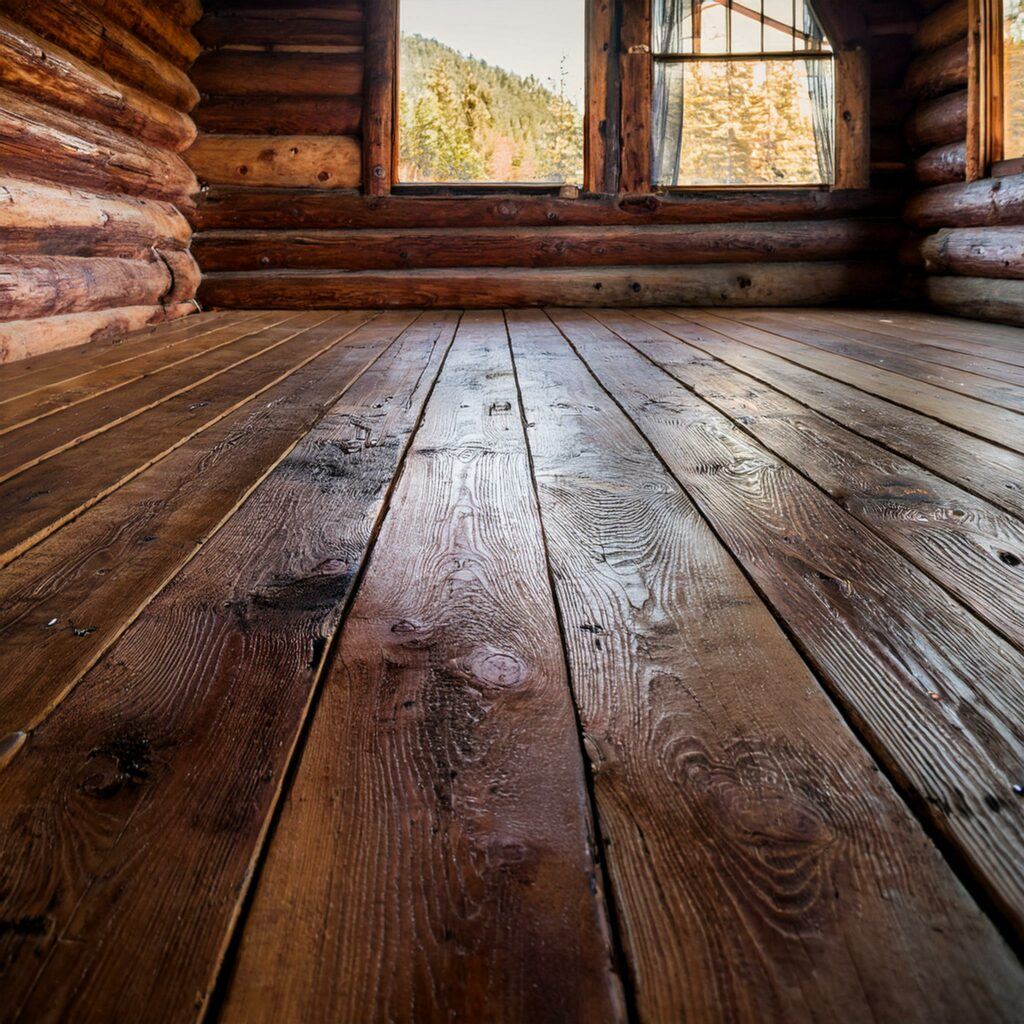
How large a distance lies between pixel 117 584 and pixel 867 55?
614 centimetres

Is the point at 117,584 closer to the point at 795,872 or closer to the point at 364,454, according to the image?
the point at 364,454

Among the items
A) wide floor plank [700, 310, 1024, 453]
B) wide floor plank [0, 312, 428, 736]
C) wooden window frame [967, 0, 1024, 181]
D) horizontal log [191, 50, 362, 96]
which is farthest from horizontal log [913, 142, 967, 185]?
wide floor plank [0, 312, 428, 736]

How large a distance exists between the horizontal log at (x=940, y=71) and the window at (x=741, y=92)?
50cm

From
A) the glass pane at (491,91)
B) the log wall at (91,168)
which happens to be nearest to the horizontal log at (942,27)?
the glass pane at (491,91)

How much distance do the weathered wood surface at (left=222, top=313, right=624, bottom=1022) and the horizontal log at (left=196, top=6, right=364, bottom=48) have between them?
5619 millimetres

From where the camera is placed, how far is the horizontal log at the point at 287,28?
569 cm

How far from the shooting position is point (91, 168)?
4195 mm

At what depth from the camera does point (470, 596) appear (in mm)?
1130

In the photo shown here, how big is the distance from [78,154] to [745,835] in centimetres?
439

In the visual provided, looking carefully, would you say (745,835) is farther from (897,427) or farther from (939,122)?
(939,122)

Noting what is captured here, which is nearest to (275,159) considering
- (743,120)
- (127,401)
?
(743,120)

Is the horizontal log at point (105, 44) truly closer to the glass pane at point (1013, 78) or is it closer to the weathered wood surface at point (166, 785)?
the weathered wood surface at point (166, 785)

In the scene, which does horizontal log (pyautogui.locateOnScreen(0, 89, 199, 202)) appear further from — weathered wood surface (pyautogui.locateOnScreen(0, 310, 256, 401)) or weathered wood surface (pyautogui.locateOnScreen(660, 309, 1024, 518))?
weathered wood surface (pyautogui.locateOnScreen(660, 309, 1024, 518))

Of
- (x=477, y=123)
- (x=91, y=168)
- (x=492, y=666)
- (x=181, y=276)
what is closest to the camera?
(x=492, y=666)
